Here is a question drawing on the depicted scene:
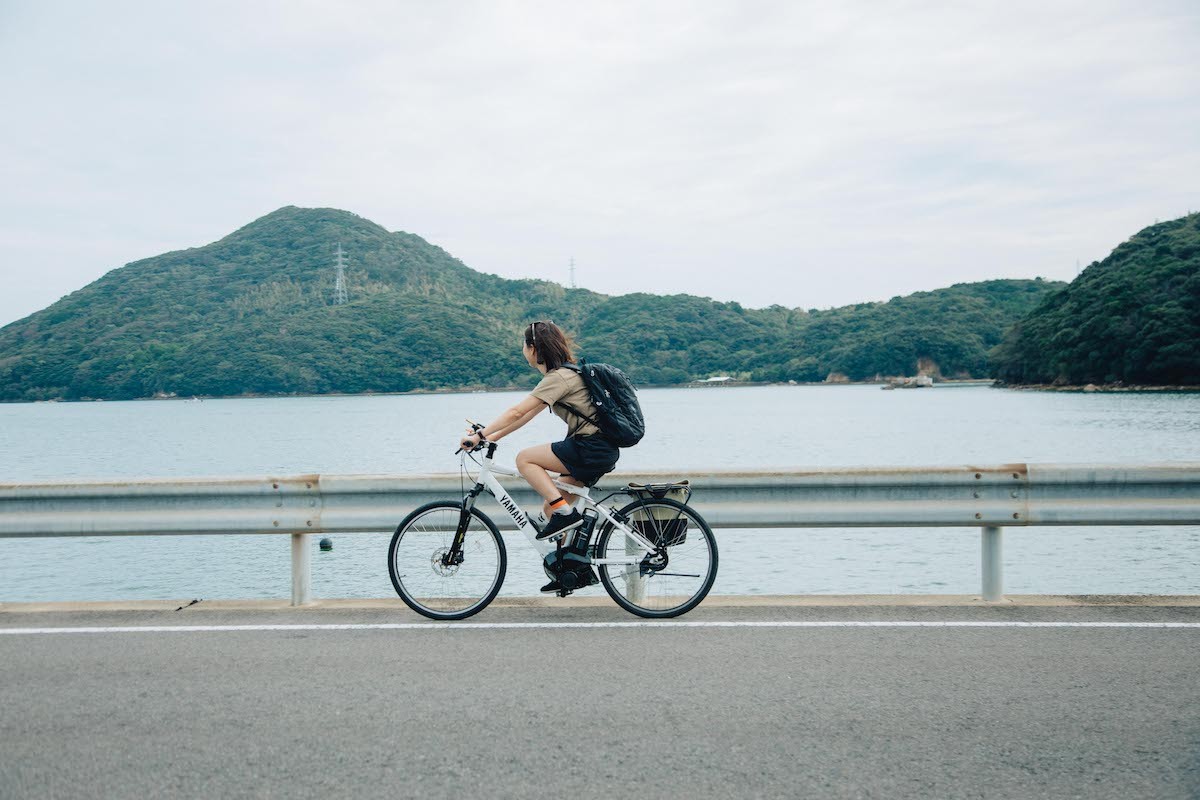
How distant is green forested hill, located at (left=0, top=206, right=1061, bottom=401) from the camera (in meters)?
152

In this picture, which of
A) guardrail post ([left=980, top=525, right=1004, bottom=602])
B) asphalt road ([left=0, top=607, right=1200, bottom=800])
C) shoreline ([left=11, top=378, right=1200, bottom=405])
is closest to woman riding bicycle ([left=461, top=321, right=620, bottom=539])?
asphalt road ([left=0, top=607, right=1200, bottom=800])

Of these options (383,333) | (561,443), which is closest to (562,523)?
(561,443)

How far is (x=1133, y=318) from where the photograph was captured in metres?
95.6

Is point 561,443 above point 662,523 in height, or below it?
above

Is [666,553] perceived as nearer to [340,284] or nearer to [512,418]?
[512,418]

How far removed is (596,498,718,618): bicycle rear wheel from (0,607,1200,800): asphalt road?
20 cm

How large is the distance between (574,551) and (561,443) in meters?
0.66

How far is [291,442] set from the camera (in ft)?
221

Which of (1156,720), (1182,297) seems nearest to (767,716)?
(1156,720)

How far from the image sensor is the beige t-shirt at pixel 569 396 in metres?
6.11

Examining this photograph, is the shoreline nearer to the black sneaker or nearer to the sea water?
the sea water

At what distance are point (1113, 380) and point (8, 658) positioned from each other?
4426 inches

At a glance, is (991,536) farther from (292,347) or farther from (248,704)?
(292,347)

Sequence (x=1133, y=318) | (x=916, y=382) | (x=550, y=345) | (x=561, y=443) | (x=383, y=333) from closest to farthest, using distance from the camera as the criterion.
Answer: (x=561, y=443) → (x=550, y=345) → (x=1133, y=318) → (x=383, y=333) → (x=916, y=382)
